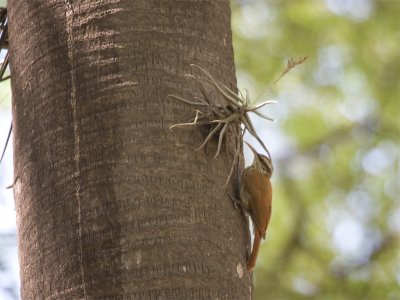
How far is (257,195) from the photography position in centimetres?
305

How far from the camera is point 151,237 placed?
2.63 meters

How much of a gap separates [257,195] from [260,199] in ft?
0.20

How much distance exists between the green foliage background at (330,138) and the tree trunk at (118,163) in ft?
→ 22.8

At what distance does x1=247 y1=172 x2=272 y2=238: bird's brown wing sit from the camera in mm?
3008

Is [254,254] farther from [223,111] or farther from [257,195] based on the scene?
[223,111]

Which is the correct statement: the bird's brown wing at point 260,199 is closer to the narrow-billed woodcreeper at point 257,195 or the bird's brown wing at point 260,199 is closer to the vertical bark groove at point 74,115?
the narrow-billed woodcreeper at point 257,195

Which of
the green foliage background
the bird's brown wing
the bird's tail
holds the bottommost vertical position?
the bird's tail

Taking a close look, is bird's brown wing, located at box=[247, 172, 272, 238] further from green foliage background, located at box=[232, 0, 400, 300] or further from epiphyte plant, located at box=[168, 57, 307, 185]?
green foliage background, located at box=[232, 0, 400, 300]

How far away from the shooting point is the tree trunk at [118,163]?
2627mm

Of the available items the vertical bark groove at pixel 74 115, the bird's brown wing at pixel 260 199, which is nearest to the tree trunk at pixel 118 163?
the vertical bark groove at pixel 74 115

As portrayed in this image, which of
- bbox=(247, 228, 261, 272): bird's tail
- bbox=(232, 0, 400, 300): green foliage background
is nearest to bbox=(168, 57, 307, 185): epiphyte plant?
bbox=(247, 228, 261, 272): bird's tail

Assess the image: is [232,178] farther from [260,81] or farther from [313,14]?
[313,14]

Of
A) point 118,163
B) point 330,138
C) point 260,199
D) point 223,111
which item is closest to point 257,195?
point 260,199

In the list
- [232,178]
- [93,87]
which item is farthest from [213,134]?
[93,87]
